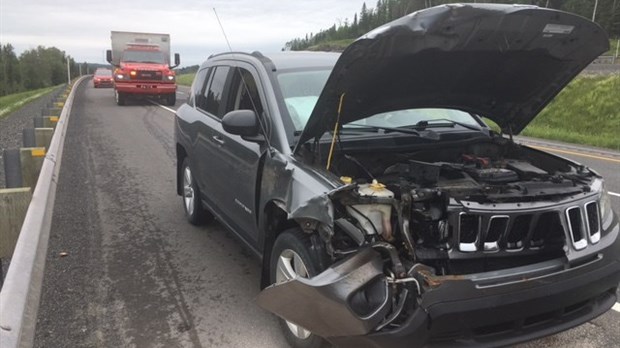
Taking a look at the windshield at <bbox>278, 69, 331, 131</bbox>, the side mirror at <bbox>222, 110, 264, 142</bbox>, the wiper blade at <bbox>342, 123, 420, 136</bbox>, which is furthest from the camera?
the wiper blade at <bbox>342, 123, 420, 136</bbox>

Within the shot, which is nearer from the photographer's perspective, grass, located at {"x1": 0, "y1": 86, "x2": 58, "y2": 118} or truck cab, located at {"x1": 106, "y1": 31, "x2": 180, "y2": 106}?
grass, located at {"x1": 0, "y1": 86, "x2": 58, "y2": 118}

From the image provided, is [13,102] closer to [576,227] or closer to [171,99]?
[171,99]

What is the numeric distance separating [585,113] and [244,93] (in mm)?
19002

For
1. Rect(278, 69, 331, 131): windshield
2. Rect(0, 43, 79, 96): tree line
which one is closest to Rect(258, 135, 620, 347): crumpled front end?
Rect(278, 69, 331, 131): windshield

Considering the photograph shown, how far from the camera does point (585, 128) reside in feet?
61.8

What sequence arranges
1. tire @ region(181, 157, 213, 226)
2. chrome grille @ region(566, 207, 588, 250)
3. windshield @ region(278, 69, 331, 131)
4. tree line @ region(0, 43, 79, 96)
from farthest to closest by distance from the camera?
1. tree line @ region(0, 43, 79, 96)
2. tire @ region(181, 157, 213, 226)
3. windshield @ region(278, 69, 331, 131)
4. chrome grille @ region(566, 207, 588, 250)

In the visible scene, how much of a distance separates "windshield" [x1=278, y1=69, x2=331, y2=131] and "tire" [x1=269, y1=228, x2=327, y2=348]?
89 cm

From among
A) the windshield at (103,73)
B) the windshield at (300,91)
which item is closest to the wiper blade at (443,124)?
the windshield at (300,91)

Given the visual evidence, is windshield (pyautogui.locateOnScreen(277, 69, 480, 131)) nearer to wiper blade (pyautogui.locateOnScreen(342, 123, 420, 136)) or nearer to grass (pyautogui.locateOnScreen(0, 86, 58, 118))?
wiper blade (pyautogui.locateOnScreen(342, 123, 420, 136))

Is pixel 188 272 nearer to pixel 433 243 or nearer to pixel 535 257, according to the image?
pixel 433 243

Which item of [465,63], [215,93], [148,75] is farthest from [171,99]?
[465,63]

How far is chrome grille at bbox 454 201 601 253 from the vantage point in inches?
111

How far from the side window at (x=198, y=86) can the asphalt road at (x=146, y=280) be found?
1.40m

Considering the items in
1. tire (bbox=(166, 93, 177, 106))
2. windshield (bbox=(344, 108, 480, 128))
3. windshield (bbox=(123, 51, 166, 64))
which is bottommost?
tire (bbox=(166, 93, 177, 106))
